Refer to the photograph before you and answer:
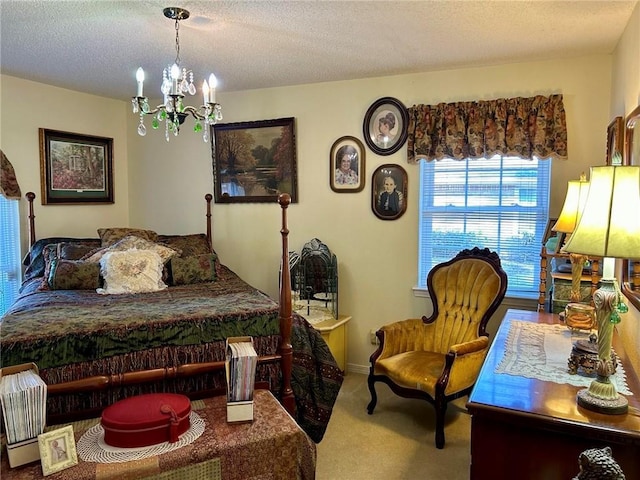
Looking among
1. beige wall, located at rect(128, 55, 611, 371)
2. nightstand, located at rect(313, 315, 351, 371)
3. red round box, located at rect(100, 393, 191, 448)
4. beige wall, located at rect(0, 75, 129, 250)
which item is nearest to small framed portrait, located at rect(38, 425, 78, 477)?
red round box, located at rect(100, 393, 191, 448)

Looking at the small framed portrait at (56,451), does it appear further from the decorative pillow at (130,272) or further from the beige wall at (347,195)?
the beige wall at (347,195)

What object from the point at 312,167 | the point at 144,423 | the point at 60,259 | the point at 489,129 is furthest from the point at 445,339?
A: the point at 60,259

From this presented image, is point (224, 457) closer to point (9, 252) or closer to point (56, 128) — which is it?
point (9, 252)

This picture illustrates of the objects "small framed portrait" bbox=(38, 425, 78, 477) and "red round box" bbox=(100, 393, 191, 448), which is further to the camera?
"red round box" bbox=(100, 393, 191, 448)

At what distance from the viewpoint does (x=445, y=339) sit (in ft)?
11.1

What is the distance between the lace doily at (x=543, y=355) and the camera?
→ 1709mm

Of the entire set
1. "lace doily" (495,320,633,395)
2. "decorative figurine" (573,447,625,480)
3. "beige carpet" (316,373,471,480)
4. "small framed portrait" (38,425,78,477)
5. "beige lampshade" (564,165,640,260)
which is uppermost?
"beige lampshade" (564,165,640,260)

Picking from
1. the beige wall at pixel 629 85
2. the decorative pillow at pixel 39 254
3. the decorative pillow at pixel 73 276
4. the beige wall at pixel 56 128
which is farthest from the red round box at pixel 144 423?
the beige wall at pixel 56 128

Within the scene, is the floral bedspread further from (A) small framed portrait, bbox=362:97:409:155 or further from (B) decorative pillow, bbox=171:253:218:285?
(A) small framed portrait, bbox=362:97:409:155

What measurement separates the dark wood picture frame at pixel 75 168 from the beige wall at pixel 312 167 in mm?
79

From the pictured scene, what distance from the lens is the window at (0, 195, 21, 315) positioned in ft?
12.8

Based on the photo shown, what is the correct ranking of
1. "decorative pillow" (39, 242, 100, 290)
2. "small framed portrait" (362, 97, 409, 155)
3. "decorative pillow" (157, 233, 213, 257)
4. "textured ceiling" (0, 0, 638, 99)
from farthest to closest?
"decorative pillow" (157, 233, 213, 257) < "small framed portrait" (362, 97, 409, 155) < "decorative pillow" (39, 242, 100, 290) < "textured ceiling" (0, 0, 638, 99)

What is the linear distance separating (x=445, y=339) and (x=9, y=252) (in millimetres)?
3718

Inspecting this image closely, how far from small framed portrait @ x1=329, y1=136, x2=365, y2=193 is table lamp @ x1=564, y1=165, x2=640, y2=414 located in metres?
2.63
